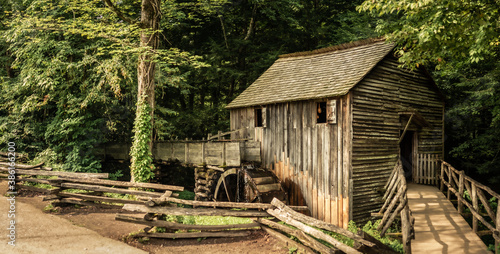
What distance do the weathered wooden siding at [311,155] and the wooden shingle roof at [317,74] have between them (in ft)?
1.58

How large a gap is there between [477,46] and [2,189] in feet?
52.2

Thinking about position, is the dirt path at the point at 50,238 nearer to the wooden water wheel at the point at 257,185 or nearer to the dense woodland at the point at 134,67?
the dense woodland at the point at 134,67

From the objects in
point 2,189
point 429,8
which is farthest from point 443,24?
point 2,189

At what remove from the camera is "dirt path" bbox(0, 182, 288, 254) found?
6.68m

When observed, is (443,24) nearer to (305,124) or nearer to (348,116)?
(348,116)

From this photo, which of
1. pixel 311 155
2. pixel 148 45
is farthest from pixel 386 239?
pixel 148 45

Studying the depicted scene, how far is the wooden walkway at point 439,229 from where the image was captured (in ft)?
26.7

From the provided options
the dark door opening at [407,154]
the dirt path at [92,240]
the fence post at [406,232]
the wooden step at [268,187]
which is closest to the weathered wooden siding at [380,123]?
the dark door opening at [407,154]

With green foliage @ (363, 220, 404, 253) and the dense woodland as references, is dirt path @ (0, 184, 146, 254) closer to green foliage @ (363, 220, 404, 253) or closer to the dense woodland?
the dense woodland

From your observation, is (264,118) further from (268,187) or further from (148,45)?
(148,45)

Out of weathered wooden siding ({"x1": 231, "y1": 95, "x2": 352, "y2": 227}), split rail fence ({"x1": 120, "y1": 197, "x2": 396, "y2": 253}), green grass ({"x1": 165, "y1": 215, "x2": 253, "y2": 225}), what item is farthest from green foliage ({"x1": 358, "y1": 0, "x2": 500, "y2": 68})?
green grass ({"x1": 165, "y1": 215, "x2": 253, "y2": 225})

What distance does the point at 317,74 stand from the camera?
14.5 meters

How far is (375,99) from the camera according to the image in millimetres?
12609

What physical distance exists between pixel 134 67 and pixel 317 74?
30.2ft
